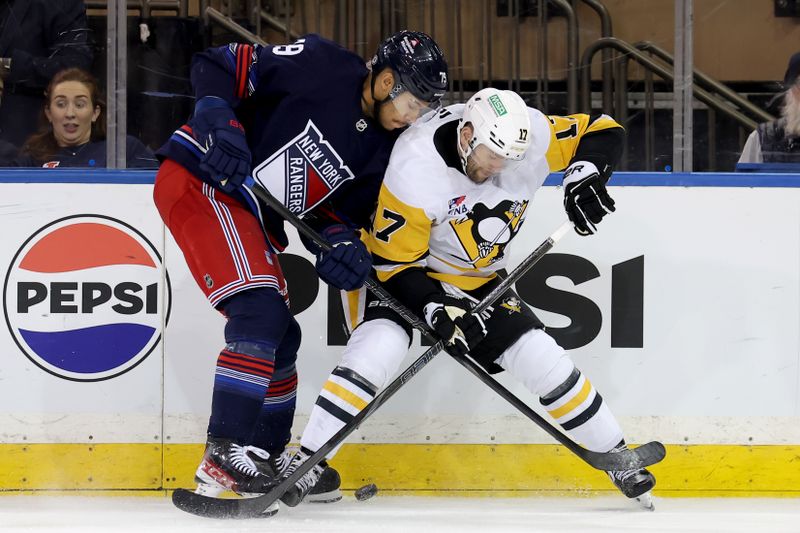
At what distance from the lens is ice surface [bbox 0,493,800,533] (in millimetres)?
2791

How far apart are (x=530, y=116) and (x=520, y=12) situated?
53cm

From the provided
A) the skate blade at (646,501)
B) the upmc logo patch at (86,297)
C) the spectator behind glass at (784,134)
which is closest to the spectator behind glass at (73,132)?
the upmc logo patch at (86,297)

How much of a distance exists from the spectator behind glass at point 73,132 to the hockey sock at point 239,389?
867 millimetres

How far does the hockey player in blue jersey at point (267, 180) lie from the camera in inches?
110

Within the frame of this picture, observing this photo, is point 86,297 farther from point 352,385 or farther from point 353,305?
point 352,385

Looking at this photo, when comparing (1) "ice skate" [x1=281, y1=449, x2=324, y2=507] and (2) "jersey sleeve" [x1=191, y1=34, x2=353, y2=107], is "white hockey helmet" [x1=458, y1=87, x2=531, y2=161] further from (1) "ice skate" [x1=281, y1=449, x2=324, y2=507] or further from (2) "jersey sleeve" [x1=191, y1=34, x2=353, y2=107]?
(1) "ice skate" [x1=281, y1=449, x2=324, y2=507]

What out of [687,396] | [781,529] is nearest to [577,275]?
[687,396]

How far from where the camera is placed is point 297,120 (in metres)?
2.96

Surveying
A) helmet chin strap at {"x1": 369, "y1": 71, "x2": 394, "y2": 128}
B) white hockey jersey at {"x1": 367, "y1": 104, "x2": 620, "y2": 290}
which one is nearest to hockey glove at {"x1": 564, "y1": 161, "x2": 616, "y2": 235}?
white hockey jersey at {"x1": 367, "y1": 104, "x2": 620, "y2": 290}

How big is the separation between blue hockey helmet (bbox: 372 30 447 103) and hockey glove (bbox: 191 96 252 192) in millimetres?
408

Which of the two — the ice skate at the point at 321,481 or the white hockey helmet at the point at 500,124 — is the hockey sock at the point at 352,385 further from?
the white hockey helmet at the point at 500,124

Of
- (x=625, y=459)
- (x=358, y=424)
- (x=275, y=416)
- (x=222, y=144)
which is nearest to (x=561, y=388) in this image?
(x=625, y=459)

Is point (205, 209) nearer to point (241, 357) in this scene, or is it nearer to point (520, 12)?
point (241, 357)

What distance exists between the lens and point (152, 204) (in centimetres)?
337
